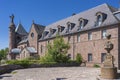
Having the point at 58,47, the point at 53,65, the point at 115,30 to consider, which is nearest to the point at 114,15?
the point at 115,30

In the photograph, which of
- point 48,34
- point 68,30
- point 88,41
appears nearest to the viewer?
point 88,41

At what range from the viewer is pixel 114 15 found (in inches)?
1292

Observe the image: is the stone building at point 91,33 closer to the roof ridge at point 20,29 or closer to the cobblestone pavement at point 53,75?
the cobblestone pavement at point 53,75

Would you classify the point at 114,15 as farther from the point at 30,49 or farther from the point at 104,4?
the point at 30,49

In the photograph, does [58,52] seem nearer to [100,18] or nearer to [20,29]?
[100,18]

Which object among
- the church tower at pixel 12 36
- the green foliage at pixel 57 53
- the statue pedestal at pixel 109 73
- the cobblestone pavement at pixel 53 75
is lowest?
the cobblestone pavement at pixel 53 75

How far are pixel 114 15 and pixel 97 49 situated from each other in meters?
6.39

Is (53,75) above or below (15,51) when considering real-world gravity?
below

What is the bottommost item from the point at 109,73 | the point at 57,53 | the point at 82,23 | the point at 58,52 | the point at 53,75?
the point at 53,75

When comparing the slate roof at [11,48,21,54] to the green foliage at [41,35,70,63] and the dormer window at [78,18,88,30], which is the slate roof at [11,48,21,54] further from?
the green foliage at [41,35,70,63]

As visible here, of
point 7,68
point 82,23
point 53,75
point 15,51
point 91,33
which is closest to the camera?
point 53,75

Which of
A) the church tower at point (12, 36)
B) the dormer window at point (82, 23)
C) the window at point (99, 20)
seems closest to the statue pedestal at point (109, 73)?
the window at point (99, 20)

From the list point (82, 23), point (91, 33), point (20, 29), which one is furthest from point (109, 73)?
point (20, 29)

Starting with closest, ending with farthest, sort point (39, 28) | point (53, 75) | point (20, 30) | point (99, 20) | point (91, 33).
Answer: point (53, 75) → point (99, 20) → point (91, 33) → point (39, 28) → point (20, 30)
